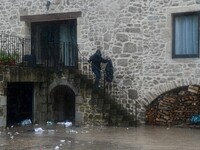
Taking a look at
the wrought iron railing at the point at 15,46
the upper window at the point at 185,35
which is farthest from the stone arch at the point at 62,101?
the upper window at the point at 185,35

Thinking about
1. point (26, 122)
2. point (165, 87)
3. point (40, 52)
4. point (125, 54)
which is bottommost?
point (26, 122)

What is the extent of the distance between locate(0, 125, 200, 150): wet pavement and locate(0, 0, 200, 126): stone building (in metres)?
1.41

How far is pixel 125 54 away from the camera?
18125 mm

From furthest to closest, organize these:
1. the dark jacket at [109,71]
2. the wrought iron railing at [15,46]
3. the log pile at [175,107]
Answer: the wrought iron railing at [15,46] < the dark jacket at [109,71] < the log pile at [175,107]

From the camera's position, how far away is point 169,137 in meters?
14.1

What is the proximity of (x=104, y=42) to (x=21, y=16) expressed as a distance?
3958 mm

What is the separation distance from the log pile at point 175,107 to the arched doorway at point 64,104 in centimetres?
338

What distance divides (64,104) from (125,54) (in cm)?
333

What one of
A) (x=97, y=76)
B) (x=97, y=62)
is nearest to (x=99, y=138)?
(x=97, y=76)

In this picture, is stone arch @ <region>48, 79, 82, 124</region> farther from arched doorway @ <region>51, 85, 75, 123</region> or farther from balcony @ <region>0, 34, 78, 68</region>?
balcony @ <region>0, 34, 78, 68</region>

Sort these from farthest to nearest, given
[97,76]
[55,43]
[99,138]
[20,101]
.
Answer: [55,43]
[20,101]
[97,76]
[99,138]

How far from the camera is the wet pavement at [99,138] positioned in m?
12.0

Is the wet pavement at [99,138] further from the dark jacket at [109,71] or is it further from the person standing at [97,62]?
the dark jacket at [109,71]

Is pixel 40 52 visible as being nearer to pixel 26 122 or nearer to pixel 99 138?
pixel 26 122
